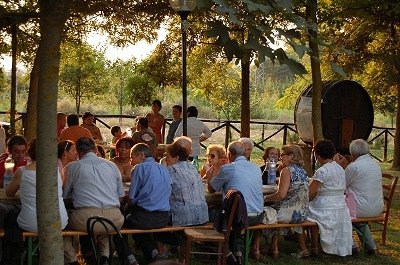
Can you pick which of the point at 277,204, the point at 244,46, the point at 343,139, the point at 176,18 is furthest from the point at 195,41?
the point at 244,46

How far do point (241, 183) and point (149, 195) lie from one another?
3.44ft

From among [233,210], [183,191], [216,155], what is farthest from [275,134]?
[233,210]

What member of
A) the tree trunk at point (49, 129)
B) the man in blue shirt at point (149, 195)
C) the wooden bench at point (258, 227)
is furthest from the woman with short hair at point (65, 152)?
the tree trunk at point (49, 129)

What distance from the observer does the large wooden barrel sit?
56.7 ft

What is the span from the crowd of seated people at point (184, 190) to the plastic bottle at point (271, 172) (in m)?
0.07

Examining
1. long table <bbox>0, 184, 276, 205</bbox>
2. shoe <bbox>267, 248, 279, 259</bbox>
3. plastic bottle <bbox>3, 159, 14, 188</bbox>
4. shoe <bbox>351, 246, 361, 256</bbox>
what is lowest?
shoe <bbox>351, 246, 361, 256</bbox>

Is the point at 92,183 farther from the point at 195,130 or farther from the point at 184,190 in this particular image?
the point at 195,130

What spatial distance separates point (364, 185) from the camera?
9016 millimetres

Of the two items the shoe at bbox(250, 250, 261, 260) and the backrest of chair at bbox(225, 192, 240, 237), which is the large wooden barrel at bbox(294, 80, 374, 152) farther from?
the backrest of chair at bbox(225, 192, 240, 237)

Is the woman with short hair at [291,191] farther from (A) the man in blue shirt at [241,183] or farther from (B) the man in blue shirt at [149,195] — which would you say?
(B) the man in blue shirt at [149,195]

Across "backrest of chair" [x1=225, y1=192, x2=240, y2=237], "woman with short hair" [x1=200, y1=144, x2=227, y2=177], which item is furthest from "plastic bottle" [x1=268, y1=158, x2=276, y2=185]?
"backrest of chair" [x1=225, y1=192, x2=240, y2=237]

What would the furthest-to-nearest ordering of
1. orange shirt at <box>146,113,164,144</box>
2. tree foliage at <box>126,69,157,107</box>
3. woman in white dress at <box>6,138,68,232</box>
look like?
tree foliage at <box>126,69,157,107</box>
orange shirt at <box>146,113,164,144</box>
woman in white dress at <box>6,138,68,232</box>

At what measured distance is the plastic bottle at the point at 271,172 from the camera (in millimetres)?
9398

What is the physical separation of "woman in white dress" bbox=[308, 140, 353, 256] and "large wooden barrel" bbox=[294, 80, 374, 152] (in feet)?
27.7
